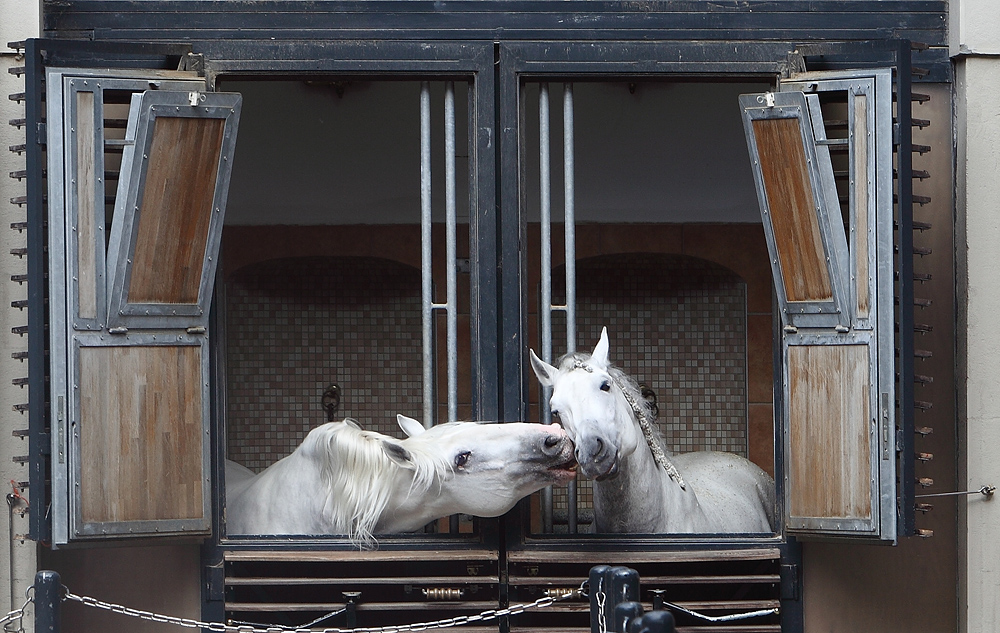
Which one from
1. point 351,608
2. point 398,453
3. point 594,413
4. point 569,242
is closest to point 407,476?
point 398,453

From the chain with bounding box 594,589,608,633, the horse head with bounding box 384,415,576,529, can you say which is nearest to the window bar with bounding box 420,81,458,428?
the horse head with bounding box 384,415,576,529

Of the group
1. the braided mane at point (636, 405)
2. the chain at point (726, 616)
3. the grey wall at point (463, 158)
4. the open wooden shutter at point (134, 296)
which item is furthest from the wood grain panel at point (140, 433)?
the grey wall at point (463, 158)

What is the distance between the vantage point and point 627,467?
4.36 metres

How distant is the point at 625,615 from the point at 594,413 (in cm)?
121

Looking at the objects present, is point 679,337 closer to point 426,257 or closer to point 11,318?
point 426,257

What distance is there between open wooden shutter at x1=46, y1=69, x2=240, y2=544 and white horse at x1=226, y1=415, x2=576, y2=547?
382 mm

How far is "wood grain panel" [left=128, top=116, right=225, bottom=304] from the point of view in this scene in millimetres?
4289

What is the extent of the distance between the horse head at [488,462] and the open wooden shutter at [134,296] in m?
0.79

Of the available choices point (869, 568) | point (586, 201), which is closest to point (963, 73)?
point (869, 568)

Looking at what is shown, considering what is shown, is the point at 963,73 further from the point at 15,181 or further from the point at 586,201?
the point at 15,181

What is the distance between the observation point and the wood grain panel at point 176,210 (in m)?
4.29

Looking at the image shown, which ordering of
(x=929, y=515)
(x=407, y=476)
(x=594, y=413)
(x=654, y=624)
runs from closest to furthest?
(x=654, y=624)
(x=594, y=413)
(x=407, y=476)
(x=929, y=515)

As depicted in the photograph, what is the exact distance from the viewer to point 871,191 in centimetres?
433

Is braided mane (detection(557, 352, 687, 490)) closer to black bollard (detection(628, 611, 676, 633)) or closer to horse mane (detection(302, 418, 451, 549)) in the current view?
horse mane (detection(302, 418, 451, 549))
